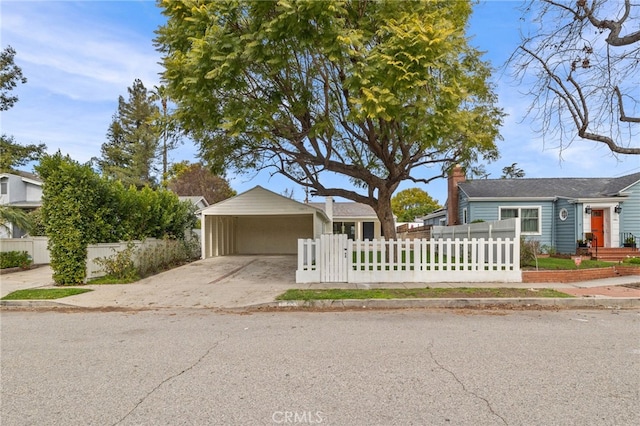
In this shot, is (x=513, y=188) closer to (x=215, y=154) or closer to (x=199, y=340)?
(x=215, y=154)

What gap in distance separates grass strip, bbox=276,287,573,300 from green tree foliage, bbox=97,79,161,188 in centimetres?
3250

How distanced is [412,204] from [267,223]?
49.4 meters

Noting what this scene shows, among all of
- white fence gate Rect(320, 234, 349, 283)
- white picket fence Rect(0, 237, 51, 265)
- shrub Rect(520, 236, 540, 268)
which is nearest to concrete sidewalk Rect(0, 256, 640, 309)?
white fence gate Rect(320, 234, 349, 283)

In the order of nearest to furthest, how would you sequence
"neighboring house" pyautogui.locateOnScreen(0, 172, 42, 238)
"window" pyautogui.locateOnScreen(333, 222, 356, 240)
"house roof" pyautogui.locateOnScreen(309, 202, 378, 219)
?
"neighboring house" pyautogui.locateOnScreen(0, 172, 42, 238) → "house roof" pyautogui.locateOnScreen(309, 202, 378, 219) → "window" pyautogui.locateOnScreen(333, 222, 356, 240)

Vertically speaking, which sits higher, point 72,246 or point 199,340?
point 72,246

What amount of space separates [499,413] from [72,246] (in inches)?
465

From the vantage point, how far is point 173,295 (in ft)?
32.9

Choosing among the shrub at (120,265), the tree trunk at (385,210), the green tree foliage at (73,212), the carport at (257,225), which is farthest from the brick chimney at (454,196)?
the green tree foliage at (73,212)

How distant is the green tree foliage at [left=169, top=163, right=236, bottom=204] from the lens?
42.3m

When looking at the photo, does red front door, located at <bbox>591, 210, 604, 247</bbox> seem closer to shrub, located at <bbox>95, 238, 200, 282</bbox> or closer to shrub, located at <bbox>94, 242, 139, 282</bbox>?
shrub, located at <bbox>95, 238, 200, 282</bbox>

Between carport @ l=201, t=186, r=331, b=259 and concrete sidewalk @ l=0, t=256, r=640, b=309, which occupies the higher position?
carport @ l=201, t=186, r=331, b=259

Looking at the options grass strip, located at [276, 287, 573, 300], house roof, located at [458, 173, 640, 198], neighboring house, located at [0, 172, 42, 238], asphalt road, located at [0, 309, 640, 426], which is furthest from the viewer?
neighboring house, located at [0, 172, 42, 238]

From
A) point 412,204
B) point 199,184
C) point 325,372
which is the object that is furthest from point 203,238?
point 412,204

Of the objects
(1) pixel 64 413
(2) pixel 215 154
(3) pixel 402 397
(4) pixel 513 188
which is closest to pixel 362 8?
(2) pixel 215 154
